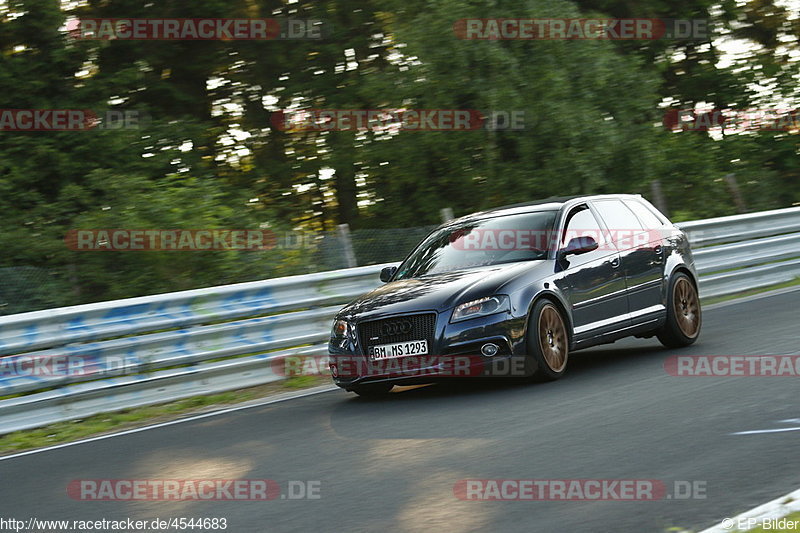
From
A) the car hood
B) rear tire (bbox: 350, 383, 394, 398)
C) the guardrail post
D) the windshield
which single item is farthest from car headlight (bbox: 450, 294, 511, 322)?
the guardrail post

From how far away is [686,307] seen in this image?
11.7 m

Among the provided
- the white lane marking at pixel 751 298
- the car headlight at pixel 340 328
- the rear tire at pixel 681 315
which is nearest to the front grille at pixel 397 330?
the car headlight at pixel 340 328

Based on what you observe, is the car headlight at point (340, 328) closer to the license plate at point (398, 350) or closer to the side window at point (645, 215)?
the license plate at point (398, 350)

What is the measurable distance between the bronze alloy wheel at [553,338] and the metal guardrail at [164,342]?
10.4 ft

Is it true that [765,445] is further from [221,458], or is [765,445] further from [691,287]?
[691,287]

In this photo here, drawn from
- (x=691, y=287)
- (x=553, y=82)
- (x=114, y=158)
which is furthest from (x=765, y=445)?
(x=114, y=158)

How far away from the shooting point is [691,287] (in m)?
11.9

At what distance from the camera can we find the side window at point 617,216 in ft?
37.1

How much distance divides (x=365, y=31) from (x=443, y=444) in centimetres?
1952

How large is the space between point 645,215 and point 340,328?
378 cm

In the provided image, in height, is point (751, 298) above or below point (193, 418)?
below

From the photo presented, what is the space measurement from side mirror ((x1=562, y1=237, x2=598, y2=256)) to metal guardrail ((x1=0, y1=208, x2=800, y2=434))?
313 cm

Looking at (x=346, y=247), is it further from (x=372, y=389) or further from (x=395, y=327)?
(x=395, y=327)

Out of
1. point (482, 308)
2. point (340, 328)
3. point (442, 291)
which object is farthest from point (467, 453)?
point (340, 328)
